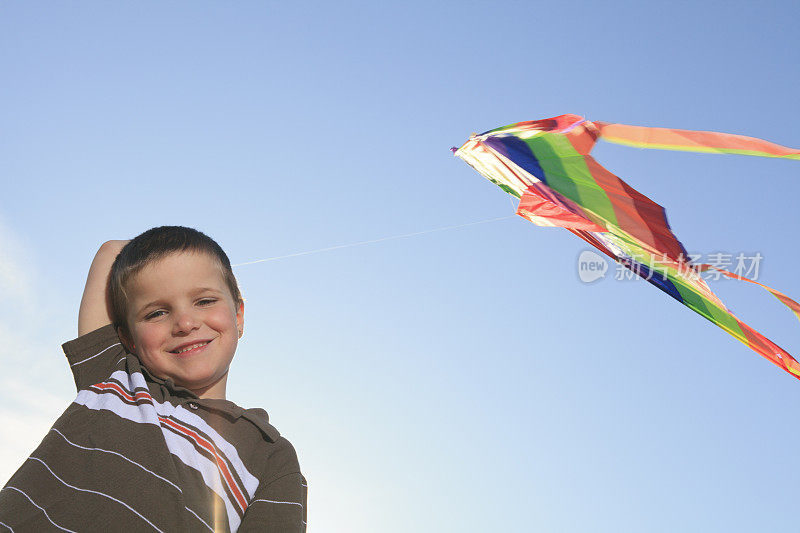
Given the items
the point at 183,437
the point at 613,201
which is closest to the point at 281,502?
the point at 183,437

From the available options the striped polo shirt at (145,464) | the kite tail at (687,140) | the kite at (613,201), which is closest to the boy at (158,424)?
the striped polo shirt at (145,464)

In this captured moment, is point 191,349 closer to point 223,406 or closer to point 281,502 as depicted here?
point 223,406

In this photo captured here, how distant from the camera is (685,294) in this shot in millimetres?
2551

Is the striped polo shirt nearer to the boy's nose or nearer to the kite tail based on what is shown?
the boy's nose

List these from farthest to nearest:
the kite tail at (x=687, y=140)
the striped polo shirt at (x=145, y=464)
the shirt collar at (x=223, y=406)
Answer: the kite tail at (x=687, y=140) → the shirt collar at (x=223, y=406) → the striped polo shirt at (x=145, y=464)

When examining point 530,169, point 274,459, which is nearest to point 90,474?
point 274,459

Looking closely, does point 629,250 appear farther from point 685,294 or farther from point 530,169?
point 530,169

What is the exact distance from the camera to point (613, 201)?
2635 mm

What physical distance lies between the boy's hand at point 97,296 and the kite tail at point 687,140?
1.82 meters

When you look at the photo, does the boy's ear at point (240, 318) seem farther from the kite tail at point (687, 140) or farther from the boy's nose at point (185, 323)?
the kite tail at point (687, 140)

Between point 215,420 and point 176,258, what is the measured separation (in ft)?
1.43

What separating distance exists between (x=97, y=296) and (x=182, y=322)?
0.33 metres

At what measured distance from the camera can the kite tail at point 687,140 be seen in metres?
2.30

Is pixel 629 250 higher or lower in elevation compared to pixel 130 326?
higher
